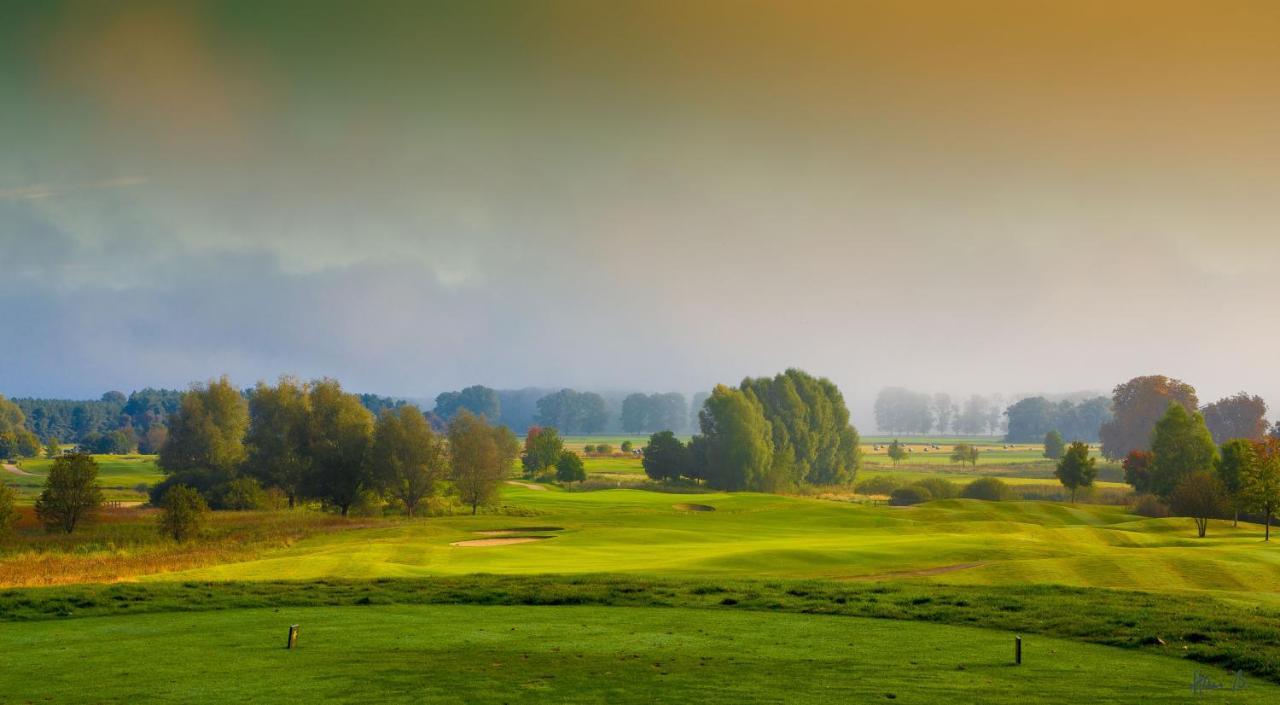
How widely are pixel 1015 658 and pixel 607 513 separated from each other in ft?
167

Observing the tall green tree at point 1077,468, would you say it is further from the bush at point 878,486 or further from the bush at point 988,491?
the bush at point 878,486

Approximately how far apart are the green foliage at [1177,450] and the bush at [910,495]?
21.8 metres

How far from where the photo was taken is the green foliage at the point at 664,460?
10838 centimetres

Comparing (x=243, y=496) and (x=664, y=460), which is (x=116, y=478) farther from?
(x=664, y=460)

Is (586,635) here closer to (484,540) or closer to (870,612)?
(870,612)

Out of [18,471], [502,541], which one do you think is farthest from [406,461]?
[18,471]

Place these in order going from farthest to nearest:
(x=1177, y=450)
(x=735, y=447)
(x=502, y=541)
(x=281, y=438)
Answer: (x=735, y=447), (x=281, y=438), (x=1177, y=450), (x=502, y=541)

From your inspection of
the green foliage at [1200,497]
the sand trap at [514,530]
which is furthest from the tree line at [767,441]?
the sand trap at [514,530]

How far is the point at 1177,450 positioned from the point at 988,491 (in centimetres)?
2090

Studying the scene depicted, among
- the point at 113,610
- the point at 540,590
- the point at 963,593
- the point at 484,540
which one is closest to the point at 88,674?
the point at 113,610

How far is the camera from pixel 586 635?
16.3 m

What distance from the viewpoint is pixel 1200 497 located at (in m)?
59.4

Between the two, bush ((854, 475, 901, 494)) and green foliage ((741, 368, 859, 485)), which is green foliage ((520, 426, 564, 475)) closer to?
green foliage ((741, 368, 859, 485))

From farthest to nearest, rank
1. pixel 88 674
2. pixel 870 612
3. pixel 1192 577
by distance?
pixel 1192 577 → pixel 870 612 → pixel 88 674
